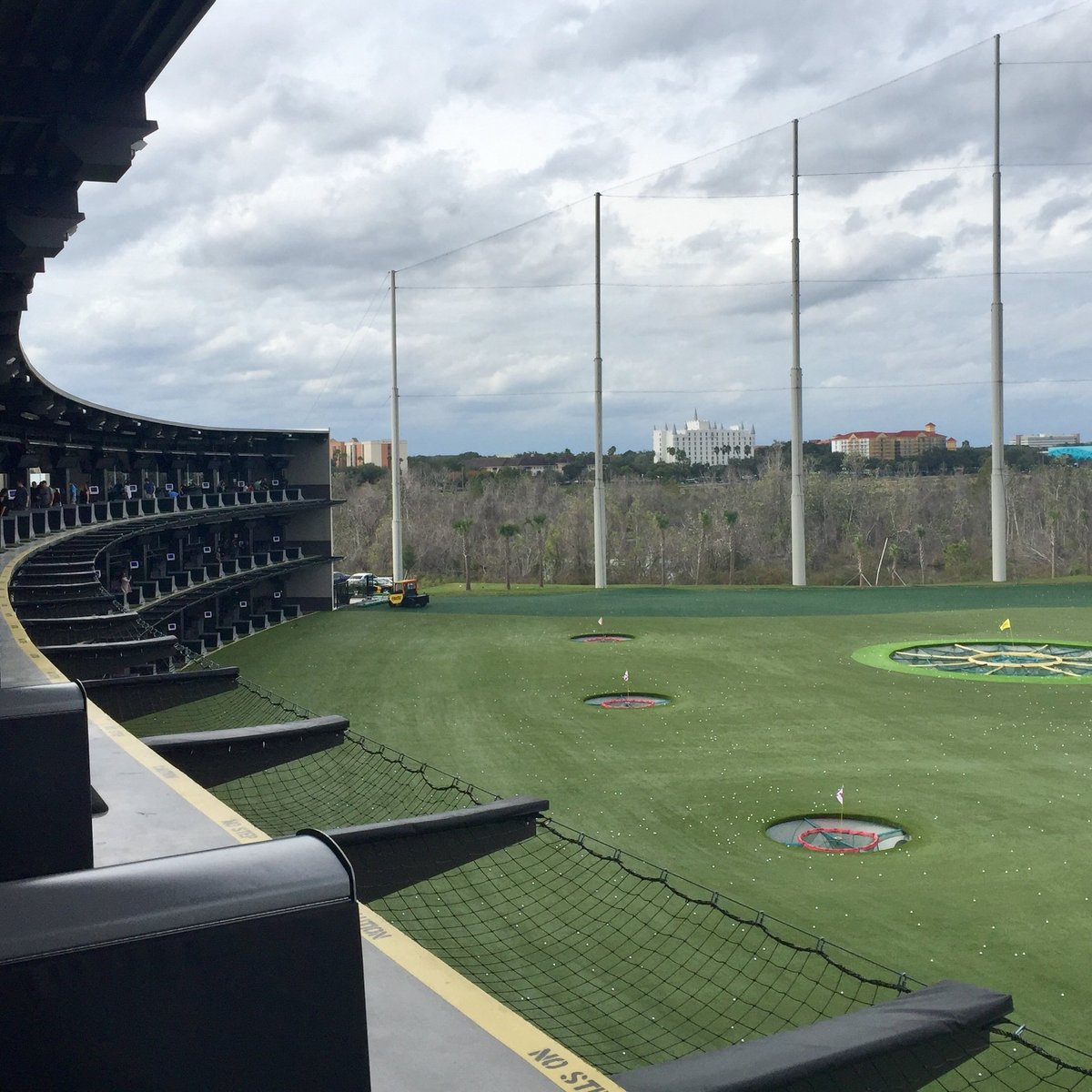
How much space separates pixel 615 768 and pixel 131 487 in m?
18.4

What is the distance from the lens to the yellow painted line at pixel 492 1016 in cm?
319

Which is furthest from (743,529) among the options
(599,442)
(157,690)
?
(157,690)

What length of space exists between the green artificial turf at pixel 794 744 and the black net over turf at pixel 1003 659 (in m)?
1.07

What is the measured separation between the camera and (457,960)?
1075 centimetres

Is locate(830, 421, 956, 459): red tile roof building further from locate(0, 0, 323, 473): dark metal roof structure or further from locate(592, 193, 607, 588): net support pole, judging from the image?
locate(0, 0, 323, 473): dark metal roof structure

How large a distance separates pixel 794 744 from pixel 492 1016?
638 inches

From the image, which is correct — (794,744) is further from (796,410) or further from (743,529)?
(743,529)

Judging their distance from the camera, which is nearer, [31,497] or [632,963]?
[632,963]

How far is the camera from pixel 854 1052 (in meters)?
4.34

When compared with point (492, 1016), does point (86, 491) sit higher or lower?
higher

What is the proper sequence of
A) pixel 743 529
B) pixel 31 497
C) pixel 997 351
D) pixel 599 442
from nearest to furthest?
1. pixel 31 497
2. pixel 997 351
3. pixel 599 442
4. pixel 743 529

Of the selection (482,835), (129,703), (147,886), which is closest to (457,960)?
(129,703)

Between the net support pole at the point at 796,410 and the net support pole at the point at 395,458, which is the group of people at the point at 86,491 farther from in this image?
the net support pole at the point at 796,410

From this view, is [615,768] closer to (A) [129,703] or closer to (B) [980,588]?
(A) [129,703]
